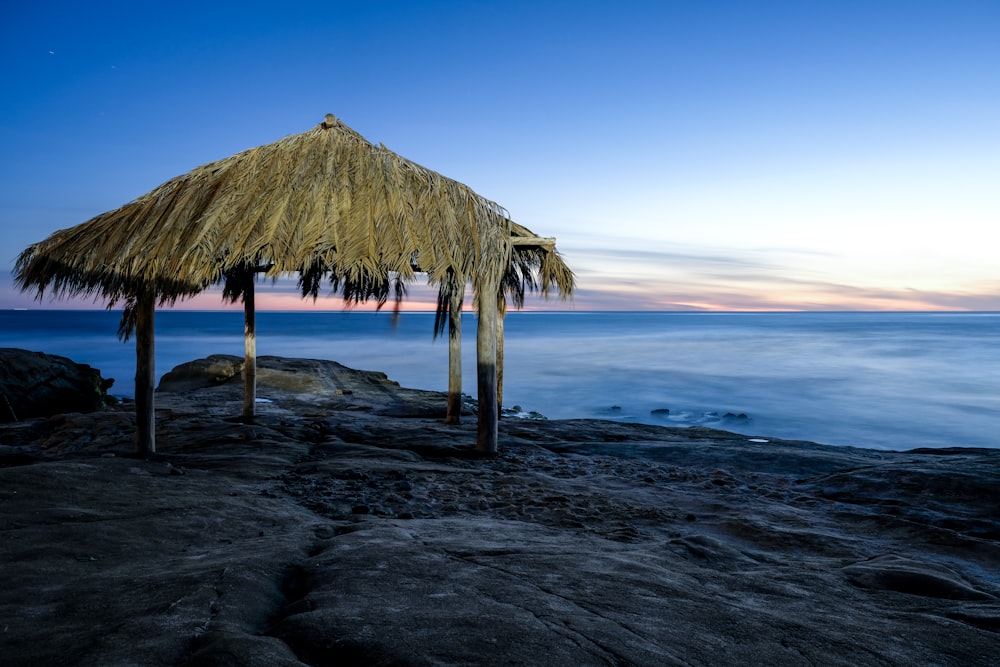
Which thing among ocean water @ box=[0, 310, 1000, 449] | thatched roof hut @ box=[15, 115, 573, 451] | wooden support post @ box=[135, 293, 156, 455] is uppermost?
thatched roof hut @ box=[15, 115, 573, 451]

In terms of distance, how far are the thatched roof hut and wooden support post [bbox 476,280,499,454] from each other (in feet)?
0.06

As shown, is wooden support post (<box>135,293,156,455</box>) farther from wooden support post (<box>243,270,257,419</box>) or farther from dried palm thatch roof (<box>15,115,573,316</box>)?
wooden support post (<box>243,270,257,419</box>)

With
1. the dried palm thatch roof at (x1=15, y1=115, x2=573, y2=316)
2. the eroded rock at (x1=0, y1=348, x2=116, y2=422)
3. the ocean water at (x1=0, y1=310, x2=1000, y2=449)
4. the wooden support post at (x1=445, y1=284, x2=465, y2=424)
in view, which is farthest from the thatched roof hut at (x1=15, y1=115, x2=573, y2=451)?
the eroded rock at (x1=0, y1=348, x2=116, y2=422)

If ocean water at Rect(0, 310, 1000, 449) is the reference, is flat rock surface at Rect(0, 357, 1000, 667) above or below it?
above

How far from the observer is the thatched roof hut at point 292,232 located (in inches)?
251

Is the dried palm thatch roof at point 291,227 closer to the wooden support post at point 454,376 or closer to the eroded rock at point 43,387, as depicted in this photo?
the wooden support post at point 454,376

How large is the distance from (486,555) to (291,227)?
4.43m

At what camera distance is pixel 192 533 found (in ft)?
13.0

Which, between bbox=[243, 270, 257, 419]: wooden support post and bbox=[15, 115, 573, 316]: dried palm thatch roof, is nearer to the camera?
bbox=[15, 115, 573, 316]: dried palm thatch roof

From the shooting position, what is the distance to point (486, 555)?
3508mm

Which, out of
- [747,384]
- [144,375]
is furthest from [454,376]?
[747,384]

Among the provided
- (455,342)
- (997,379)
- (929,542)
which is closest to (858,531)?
(929,542)

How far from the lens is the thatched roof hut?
638 centimetres

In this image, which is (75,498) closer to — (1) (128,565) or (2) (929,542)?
(1) (128,565)
